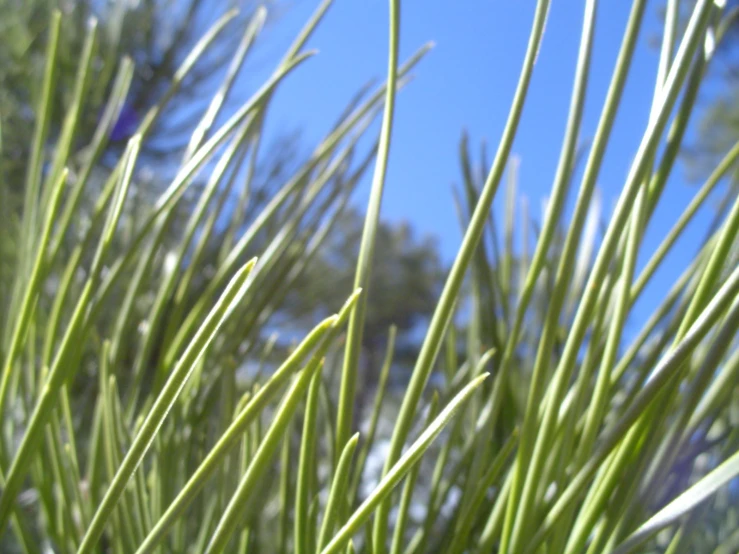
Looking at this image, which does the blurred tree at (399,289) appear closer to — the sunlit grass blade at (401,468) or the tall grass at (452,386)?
the tall grass at (452,386)

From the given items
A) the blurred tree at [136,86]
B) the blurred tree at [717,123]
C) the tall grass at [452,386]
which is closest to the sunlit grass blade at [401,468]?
the tall grass at [452,386]

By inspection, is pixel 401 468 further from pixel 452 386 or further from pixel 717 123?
pixel 717 123

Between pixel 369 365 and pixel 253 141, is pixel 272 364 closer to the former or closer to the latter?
pixel 253 141

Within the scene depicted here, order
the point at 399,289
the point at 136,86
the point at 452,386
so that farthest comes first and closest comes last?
the point at 399,289, the point at 136,86, the point at 452,386

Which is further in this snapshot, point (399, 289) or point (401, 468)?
point (399, 289)

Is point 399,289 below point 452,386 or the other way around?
the other way around

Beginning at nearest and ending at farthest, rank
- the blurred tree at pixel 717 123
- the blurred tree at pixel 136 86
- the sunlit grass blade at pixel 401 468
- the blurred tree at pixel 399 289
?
the sunlit grass blade at pixel 401 468 < the blurred tree at pixel 136 86 < the blurred tree at pixel 717 123 < the blurred tree at pixel 399 289

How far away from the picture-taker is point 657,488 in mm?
170

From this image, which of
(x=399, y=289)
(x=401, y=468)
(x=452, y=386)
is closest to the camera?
(x=401, y=468)

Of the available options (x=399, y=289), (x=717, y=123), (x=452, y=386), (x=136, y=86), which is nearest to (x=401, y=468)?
(x=452, y=386)

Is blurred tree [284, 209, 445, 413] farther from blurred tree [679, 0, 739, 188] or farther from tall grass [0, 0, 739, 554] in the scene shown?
tall grass [0, 0, 739, 554]

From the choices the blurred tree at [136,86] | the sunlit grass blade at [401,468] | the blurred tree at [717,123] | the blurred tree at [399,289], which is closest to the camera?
the sunlit grass blade at [401,468]

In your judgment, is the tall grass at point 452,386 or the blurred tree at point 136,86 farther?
the blurred tree at point 136,86

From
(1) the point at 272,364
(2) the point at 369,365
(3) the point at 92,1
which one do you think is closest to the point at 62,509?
(1) the point at 272,364
